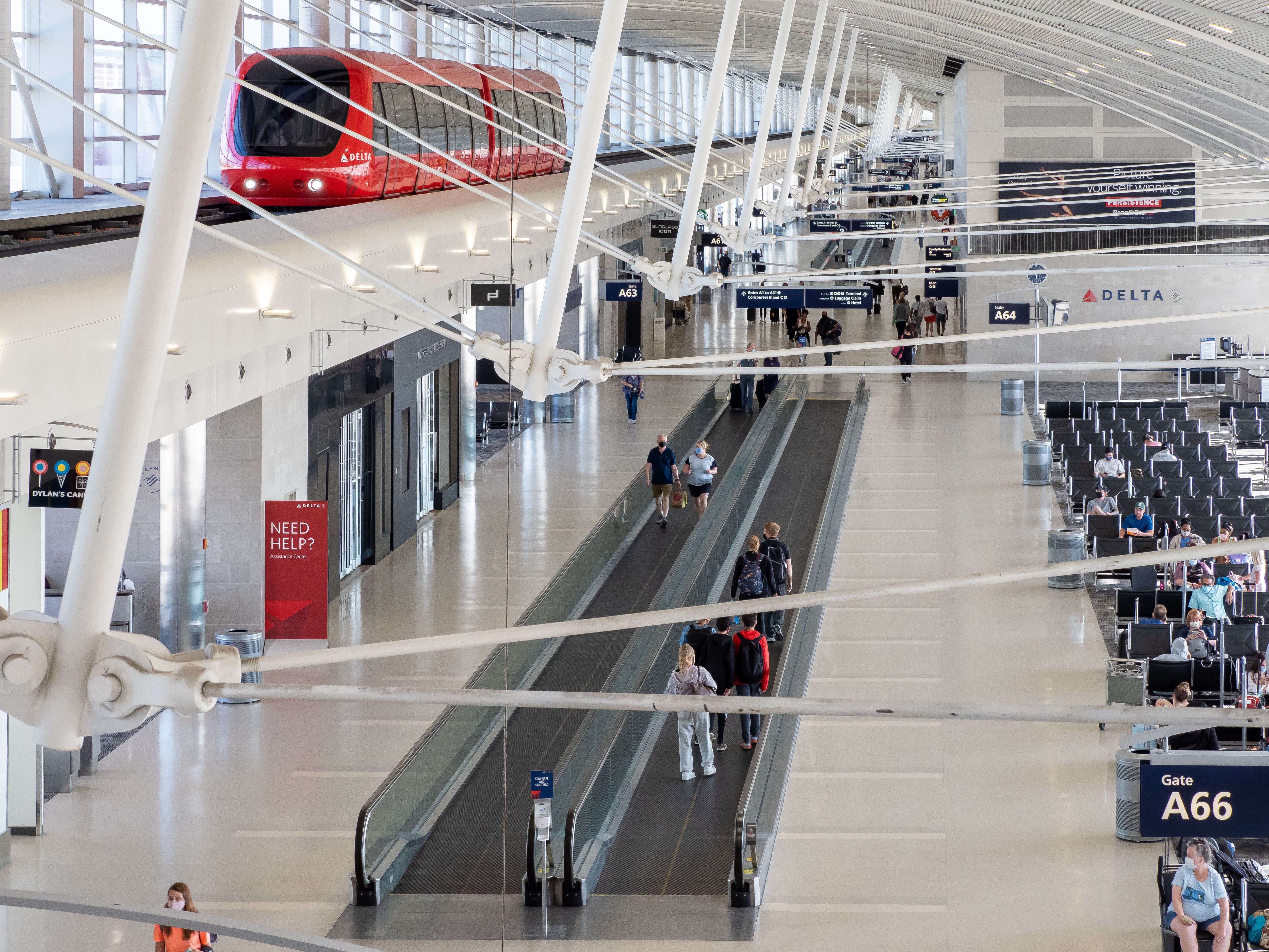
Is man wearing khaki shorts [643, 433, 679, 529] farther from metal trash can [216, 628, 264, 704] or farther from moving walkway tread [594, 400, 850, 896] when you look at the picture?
metal trash can [216, 628, 264, 704]

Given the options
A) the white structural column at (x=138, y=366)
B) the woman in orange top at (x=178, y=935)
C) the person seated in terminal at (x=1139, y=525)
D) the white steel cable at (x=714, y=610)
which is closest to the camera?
the white structural column at (x=138, y=366)

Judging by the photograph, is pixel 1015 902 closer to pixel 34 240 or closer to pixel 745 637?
pixel 745 637

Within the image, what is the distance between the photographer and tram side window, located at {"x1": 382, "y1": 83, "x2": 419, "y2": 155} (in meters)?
21.0

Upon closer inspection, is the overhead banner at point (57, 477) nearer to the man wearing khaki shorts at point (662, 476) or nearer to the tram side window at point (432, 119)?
the tram side window at point (432, 119)

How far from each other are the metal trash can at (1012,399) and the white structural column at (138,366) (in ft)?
101

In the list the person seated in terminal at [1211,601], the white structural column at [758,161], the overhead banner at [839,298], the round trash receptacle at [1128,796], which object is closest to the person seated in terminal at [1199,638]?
the person seated in terminal at [1211,601]

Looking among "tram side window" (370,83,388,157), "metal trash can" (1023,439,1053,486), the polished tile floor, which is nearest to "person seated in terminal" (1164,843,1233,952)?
the polished tile floor

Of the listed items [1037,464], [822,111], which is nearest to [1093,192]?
[822,111]

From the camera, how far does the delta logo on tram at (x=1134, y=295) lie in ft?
119

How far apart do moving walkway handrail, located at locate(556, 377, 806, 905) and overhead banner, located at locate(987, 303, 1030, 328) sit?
8368 millimetres

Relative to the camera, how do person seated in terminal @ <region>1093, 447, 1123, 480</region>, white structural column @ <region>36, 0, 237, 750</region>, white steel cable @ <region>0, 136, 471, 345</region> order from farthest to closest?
person seated in terminal @ <region>1093, 447, 1123, 480</region> → white steel cable @ <region>0, 136, 471, 345</region> → white structural column @ <region>36, 0, 237, 750</region>

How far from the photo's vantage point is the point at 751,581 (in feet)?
57.2

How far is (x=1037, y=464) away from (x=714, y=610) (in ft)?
75.0

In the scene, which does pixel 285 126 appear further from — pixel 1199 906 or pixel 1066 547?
pixel 1199 906
